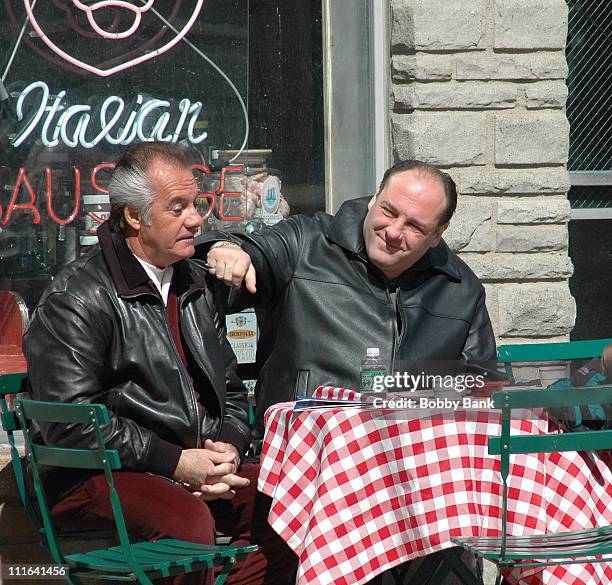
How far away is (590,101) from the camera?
6133 millimetres

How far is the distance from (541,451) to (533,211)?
253 centimetres

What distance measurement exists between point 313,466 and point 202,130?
256cm

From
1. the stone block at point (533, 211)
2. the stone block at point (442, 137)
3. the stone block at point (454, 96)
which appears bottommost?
the stone block at point (533, 211)

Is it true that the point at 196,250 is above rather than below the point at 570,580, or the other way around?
above

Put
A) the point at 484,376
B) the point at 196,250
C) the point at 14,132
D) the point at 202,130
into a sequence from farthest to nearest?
the point at 202,130, the point at 14,132, the point at 196,250, the point at 484,376

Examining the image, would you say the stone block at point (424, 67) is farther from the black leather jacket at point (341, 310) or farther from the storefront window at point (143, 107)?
the black leather jacket at point (341, 310)

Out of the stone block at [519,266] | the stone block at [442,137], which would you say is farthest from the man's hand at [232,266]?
the stone block at [519,266]

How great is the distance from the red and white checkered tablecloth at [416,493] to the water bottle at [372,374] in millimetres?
218

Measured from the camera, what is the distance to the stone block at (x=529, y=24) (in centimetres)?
555

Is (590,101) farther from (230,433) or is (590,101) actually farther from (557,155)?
(230,433)

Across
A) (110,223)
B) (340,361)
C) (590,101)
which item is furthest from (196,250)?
(590,101)

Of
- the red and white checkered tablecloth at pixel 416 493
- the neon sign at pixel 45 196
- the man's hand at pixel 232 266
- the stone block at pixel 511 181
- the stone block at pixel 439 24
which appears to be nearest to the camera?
the red and white checkered tablecloth at pixel 416 493

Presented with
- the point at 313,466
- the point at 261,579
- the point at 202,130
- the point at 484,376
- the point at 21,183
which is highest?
the point at 202,130

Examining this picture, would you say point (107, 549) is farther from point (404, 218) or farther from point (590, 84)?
point (590, 84)
